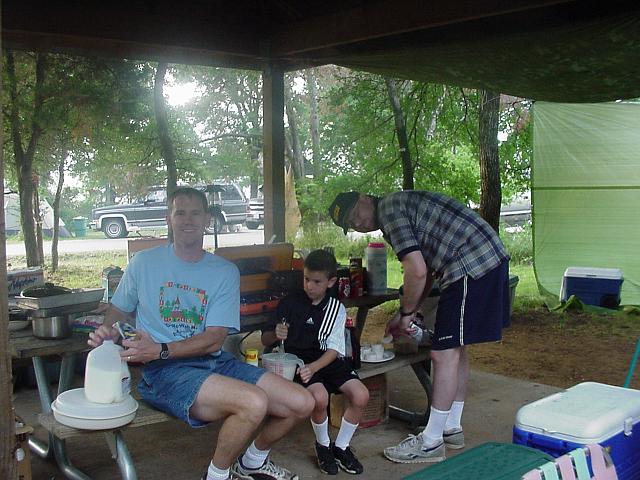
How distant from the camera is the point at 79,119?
8.02m

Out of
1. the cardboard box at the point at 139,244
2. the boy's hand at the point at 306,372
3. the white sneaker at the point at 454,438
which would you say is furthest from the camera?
the cardboard box at the point at 139,244

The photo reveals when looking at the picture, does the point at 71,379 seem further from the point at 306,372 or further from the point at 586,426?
the point at 586,426

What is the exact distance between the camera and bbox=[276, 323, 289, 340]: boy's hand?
370 centimetres

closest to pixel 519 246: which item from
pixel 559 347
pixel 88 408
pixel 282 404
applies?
pixel 559 347

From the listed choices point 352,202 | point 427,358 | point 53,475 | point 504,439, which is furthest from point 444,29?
point 53,475

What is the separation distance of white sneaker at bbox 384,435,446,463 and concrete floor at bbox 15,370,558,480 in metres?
0.04

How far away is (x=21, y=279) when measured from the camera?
4449mm

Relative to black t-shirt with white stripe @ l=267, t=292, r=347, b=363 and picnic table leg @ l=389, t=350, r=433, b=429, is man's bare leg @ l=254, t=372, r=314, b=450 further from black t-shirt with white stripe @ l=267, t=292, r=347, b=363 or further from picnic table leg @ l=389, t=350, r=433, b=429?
picnic table leg @ l=389, t=350, r=433, b=429

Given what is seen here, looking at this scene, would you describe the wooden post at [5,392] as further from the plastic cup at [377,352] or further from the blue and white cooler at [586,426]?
the plastic cup at [377,352]

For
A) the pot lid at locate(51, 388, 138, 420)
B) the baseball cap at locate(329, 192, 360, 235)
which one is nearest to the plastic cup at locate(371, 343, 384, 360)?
the baseball cap at locate(329, 192, 360, 235)

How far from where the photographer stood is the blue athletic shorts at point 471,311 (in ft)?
12.3

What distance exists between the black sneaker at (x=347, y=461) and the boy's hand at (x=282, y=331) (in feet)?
2.13

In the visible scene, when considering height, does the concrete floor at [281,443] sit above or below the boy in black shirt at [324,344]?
below

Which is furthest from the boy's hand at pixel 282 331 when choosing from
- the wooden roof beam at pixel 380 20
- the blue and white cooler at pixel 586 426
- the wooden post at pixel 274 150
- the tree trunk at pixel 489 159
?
the tree trunk at pixel 489 159
